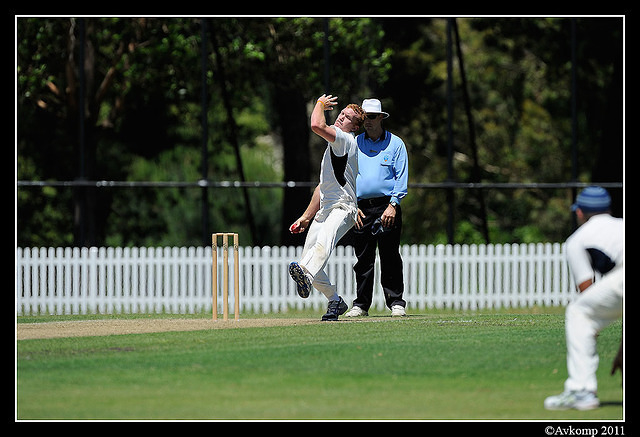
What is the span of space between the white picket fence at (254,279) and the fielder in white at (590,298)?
10.9 m

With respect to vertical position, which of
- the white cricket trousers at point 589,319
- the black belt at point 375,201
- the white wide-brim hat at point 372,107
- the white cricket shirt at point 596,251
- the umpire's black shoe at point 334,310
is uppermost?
the white wide-brim hat at point 372,107

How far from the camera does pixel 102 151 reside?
32.3 metres

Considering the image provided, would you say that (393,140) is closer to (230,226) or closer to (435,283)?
(435,283)

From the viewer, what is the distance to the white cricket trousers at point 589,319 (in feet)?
26.8

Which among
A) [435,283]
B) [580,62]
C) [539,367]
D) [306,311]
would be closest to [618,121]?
[580,62]

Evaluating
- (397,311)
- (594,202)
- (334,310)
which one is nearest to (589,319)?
(594,202)

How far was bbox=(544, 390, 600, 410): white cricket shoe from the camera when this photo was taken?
8281mm

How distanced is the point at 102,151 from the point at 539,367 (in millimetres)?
23865

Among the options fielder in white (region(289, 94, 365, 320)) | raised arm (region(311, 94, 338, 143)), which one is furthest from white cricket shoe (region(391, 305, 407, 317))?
raised arm (region(311, 94, 338, 143))

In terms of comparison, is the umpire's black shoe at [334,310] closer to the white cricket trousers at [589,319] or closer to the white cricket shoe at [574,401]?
the white cricket shoe at [574,401]

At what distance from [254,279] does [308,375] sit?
31.8 ft

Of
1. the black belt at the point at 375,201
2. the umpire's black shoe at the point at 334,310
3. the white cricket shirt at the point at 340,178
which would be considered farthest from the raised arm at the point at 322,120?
the umpire's black shoe at the point at 334,310

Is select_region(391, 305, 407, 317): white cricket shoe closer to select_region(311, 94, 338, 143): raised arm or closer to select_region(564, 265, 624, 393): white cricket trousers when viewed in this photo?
select_region(311, 94, 338, 143): raised arm

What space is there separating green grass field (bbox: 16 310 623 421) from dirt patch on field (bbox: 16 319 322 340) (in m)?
0.41
